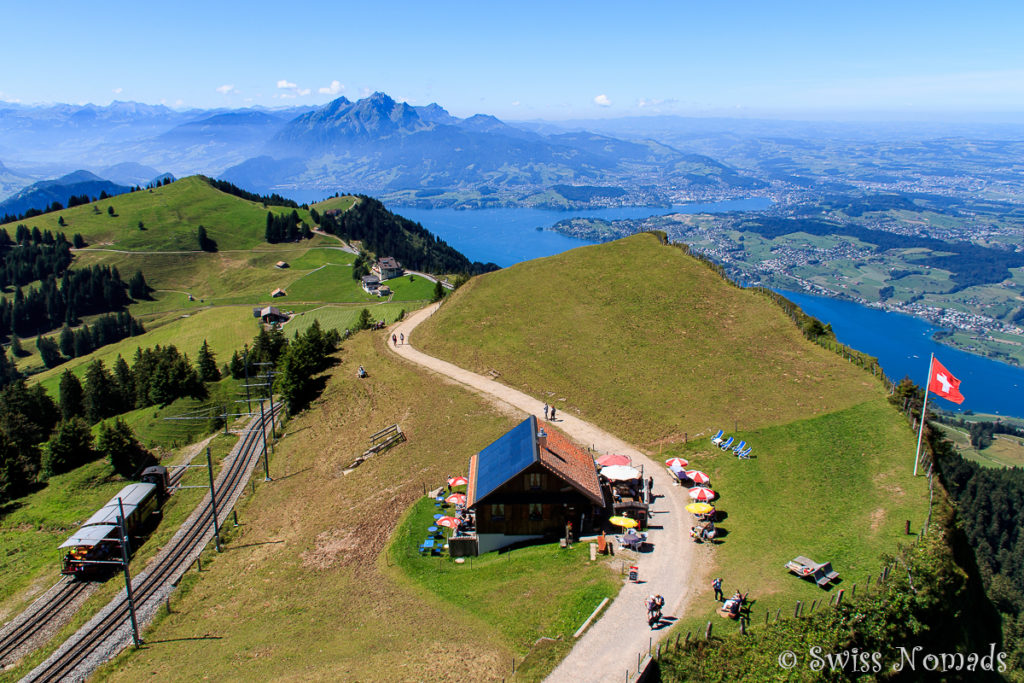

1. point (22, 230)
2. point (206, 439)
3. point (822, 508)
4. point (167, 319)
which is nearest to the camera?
point (822, 508)

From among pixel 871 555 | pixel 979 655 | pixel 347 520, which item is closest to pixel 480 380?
pixel 347 520

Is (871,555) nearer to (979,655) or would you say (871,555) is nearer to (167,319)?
(979,655)

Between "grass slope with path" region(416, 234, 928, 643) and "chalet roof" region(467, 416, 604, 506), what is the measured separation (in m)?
7.97

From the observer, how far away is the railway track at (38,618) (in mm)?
32406

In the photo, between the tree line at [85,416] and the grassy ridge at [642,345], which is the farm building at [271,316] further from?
the grassy ridge at [642,345]

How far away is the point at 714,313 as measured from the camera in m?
64.4

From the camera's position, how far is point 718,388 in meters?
52.0

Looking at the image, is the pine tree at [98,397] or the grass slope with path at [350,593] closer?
the grass slope with path at [350,593]

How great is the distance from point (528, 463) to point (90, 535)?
1243 inches

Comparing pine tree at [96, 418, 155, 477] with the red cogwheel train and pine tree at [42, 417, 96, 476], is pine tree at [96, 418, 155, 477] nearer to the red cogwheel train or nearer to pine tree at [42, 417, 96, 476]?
pine tree at [42, 417, 96, 476]

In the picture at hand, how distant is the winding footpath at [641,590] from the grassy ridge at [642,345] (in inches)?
313

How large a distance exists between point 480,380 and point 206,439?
33.3m

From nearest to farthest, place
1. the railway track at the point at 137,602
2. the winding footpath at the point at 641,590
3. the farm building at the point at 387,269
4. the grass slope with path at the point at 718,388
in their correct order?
the winding footpath at the point at 641,590 < the grass slope with path at the point at 718,388 < the railway track at the point at 137,602 < the farm building at the point at 387,269

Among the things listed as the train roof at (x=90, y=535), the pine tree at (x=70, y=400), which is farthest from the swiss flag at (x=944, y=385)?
the pine tree at (x=70, y=400)
